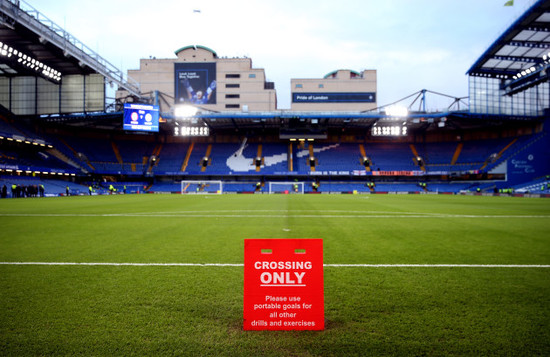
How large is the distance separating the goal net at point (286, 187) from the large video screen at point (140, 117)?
2123 centimetres

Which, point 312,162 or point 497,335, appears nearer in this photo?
point 497,335

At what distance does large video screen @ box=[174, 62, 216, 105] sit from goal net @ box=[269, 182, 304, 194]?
25.1 meters

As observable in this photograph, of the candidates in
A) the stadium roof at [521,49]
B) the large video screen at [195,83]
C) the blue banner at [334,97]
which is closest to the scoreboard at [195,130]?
the large video screen at [195,83]

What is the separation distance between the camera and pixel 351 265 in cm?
427

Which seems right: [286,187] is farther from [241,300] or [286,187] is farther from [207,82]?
[241,300]

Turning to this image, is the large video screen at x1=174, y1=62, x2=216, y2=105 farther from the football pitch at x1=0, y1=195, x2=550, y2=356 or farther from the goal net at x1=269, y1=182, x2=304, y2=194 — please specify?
the football pitch at x1=0, y1=195, x2=550, y2=356

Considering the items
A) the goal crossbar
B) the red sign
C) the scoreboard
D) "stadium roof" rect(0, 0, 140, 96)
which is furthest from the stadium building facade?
the red sign

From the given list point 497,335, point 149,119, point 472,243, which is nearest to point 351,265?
point 497,335

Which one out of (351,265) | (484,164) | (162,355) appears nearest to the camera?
(162,355)

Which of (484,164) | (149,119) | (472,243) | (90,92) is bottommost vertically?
(472,243)

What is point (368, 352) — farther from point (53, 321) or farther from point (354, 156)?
point (354, 156)

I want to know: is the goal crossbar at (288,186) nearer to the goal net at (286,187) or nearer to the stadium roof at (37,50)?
the goal net at (286,187)

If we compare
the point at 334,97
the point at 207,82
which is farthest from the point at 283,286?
the point at 207,82

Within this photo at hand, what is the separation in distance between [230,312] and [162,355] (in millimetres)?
782
